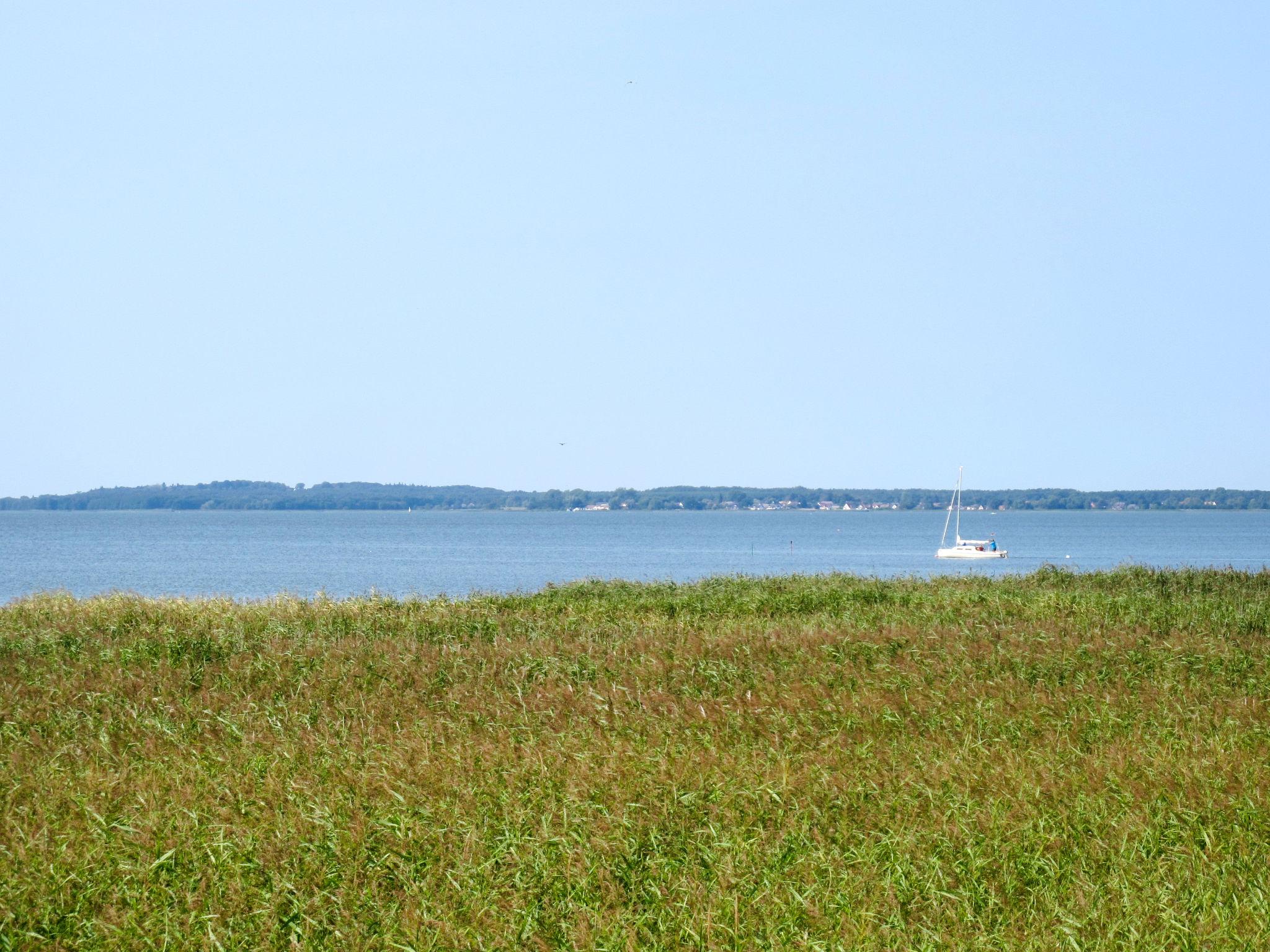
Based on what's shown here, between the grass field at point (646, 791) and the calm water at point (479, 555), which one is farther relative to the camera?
the calm water at point (479, 555)

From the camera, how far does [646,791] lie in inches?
362

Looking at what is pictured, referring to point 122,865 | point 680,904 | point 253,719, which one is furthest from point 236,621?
point 680,904

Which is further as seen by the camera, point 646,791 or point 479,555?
point 479,555

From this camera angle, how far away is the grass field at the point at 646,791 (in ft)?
23.1

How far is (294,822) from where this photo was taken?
8500 millimetres

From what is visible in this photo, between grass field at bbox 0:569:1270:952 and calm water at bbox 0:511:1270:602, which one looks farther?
calm water at bbox 0:511:1270:602

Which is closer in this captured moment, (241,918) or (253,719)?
(241,918)

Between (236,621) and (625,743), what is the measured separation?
410 inches

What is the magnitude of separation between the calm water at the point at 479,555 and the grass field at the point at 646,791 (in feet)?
48.9

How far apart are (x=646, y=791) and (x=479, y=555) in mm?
90064

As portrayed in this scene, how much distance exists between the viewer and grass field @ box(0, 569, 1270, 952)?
7.03 metres

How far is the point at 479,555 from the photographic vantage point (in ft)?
322

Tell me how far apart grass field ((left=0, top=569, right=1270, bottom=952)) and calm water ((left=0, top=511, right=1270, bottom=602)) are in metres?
14.9

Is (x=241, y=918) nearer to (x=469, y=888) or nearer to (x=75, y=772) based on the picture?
(x=469, y=888)
